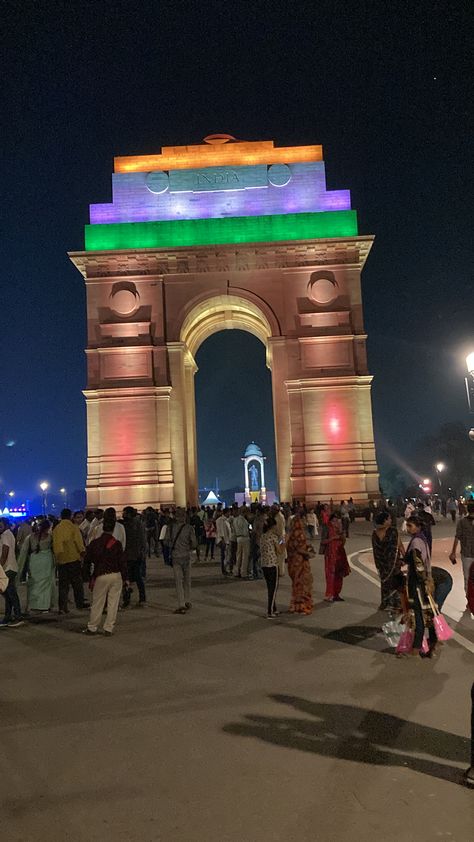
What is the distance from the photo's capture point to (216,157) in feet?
116

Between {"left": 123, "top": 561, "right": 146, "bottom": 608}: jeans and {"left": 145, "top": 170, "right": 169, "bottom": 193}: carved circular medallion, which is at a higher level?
{"left": 145, "top": 170, "right": 169, "bottom": 193}: carved circular medallion

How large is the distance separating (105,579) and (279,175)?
95.3 ft

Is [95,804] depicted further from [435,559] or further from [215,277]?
[215,277]

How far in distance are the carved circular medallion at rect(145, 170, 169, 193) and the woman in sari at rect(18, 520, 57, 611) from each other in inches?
1024

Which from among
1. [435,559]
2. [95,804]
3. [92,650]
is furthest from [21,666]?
[435,559]

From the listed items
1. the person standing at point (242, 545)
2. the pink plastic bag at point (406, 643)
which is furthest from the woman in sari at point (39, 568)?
the pink plastic bag at point (406, 643)

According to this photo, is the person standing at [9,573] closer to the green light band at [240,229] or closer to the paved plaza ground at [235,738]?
the paved plaza ground at [235,738]

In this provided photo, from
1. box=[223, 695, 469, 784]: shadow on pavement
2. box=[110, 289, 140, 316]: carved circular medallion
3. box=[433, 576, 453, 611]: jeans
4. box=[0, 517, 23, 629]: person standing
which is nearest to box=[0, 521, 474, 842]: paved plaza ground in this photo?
box=[223, 695, 469, 784]: shadow on pavement

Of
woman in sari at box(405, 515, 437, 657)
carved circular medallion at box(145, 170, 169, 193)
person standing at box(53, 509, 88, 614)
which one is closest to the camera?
woman in sari at box(405, 515, 437, 657)

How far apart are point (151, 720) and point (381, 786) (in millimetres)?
2113

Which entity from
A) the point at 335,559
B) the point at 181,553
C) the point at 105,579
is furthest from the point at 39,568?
the point at 335,559

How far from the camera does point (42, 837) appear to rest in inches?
147

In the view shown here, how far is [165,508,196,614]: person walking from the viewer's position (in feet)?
36.3

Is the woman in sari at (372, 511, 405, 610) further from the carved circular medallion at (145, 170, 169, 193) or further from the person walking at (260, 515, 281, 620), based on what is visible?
the carved circular medallion at (145, 170, 169, 193)
